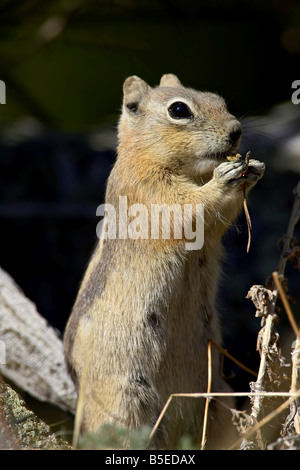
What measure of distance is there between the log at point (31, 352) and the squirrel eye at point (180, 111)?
58.3 inches

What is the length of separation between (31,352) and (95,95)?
337 centimetres

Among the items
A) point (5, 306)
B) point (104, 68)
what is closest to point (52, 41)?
point (104, 68)

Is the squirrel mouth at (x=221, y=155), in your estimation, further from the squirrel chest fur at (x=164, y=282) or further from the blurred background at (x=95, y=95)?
the blurred background at (x=95, y=95)

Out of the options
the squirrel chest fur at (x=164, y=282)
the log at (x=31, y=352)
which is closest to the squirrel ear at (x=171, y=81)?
the squirrel chest fur at (x=164, y=282)

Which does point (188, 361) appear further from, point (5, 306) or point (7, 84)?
point (7, 84)

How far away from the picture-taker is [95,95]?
650 centimetres

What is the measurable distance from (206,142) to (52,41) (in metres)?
3.75

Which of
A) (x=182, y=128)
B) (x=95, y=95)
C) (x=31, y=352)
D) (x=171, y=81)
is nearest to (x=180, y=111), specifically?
(x=182, y=128)

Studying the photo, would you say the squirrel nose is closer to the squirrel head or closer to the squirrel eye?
the squirrel head

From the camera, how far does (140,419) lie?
3.24 metres

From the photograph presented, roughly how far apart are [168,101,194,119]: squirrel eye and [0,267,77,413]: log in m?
1.48

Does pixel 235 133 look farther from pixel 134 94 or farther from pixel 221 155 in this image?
pixel 134 94

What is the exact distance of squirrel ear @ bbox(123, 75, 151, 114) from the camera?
11.6 feet
